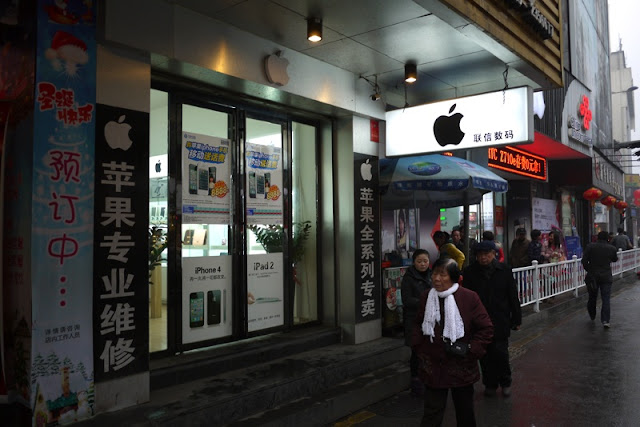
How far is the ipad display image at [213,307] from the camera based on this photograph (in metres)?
6.18

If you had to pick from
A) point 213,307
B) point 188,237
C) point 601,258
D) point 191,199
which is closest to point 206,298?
point 213,307

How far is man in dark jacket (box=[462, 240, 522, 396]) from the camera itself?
559 centimetres

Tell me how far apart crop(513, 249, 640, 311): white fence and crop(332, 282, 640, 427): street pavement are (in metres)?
1.09

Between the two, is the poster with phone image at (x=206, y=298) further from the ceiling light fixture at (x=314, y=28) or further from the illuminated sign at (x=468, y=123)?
the illuminated sign at (x=468, y=123)

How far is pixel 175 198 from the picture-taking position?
5.86 meters

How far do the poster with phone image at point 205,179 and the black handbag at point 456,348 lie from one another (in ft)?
11.3

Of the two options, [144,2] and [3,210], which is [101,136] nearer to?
[3,210]

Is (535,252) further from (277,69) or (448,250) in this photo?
(277,69)

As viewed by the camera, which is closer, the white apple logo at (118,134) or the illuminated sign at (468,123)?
the white apple logo at (118,134)

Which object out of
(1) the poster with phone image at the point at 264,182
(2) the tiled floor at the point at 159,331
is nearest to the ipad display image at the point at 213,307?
(2) the tiled floor at the point at 159,331

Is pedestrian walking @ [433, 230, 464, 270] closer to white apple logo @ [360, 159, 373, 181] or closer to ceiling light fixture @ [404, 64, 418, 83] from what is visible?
white apple logo @ [360, 159, 373, 181]

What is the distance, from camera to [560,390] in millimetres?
5883

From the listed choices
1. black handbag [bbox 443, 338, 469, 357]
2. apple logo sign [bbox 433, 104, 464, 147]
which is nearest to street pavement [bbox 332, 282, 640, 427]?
black handbag [bbox 443, 338, 469, 357]

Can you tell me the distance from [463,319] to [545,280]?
828cm
